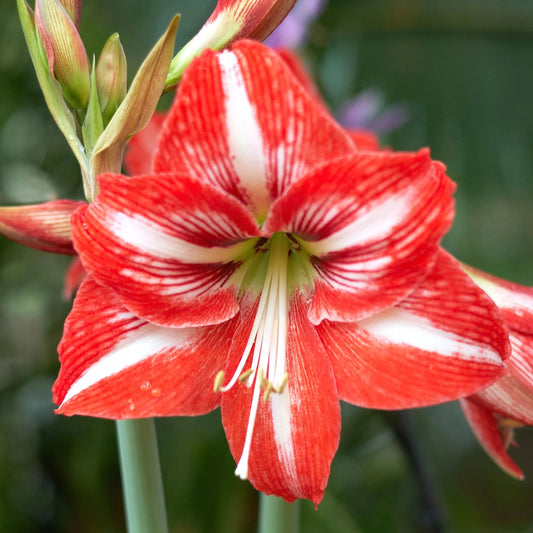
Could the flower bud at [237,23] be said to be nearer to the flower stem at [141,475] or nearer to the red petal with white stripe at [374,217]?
the red petal with white stripe at [374,217]

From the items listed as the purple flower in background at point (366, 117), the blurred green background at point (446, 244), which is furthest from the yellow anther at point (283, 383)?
the purple flower in background at point (366, 117)

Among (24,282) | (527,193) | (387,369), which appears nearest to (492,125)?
(527,193)

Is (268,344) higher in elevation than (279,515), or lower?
higher

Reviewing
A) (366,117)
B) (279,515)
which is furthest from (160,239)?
(366,117)

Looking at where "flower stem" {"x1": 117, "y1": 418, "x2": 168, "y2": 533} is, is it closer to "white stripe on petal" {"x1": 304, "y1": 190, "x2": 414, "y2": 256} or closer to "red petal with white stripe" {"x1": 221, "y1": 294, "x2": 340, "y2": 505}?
"red petal with white stripe" {"x1": 221, "y1": 294, "x2": 340, "y2": 505}

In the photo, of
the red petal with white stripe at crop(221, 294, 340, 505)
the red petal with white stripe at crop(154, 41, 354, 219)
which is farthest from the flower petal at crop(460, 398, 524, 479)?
the red petal with white stripe at crop(154, 41, 354, 219)

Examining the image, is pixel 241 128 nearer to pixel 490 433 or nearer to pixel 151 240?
pixel 151 240

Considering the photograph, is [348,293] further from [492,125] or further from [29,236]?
[492,125]
